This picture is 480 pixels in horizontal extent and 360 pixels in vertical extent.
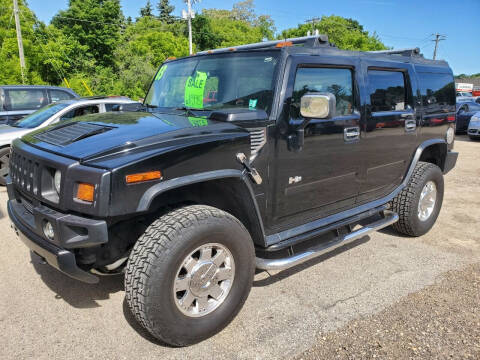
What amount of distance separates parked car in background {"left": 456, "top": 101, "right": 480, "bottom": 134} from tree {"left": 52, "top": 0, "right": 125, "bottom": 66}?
3088 cm

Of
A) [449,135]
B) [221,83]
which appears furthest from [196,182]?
[449,135]

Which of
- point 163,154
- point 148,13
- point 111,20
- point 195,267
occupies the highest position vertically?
point 148,13

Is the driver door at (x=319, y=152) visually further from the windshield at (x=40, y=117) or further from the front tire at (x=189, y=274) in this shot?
the windshield at (x=40, y=117)

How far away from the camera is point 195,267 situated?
2.59 m

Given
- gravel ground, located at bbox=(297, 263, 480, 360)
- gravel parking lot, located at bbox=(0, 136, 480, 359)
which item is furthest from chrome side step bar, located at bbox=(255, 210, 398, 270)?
gravel ground, located at bbox=(297, 263, 480, 360)

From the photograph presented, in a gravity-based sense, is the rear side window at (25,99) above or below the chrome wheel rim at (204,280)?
above

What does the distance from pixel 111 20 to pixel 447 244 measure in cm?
3978

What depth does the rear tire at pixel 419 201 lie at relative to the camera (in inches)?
175

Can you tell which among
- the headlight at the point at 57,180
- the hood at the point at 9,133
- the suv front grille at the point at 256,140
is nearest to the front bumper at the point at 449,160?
the suv front grille at the point at 256,140

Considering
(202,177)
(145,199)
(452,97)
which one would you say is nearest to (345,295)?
(202,177)

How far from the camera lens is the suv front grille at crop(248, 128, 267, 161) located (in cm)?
284

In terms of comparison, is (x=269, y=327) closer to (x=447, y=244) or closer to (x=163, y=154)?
(x=163, y=154)

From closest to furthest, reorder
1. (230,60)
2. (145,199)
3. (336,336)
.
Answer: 1. (145,199)
2. (336,336)
3. (230,60)

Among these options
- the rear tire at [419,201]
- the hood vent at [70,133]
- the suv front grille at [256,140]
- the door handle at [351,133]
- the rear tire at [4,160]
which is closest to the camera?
the hood vent at [70,133]
